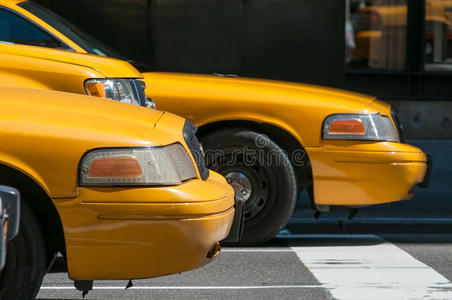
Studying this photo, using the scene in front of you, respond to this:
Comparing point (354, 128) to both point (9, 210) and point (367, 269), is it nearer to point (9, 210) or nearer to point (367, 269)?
point (367, 269)

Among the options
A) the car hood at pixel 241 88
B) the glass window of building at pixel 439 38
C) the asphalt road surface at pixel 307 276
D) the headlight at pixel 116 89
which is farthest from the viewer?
the glass window of building at pixel 439 38

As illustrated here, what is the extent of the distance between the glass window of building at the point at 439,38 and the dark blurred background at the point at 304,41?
0.01m

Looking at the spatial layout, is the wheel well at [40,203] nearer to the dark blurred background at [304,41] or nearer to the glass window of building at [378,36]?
the dark blurred background at [304,41]

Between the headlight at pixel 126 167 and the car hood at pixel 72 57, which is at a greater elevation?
the car hood at pixel 72 57

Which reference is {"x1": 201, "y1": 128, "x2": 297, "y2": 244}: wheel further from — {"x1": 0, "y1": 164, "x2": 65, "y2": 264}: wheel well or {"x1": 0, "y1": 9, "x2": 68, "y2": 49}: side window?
{"x1": 0, "y1": 164, "x2": 65, "y2": 264}: wheel well

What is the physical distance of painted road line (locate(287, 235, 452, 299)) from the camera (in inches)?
232

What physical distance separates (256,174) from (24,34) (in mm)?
2104

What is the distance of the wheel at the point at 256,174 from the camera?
7.45m

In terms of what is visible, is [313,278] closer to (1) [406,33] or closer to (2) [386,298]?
(2) [386,298]

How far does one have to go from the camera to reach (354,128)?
744 centimetres

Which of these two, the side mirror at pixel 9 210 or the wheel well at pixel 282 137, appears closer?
the side mirror at pixel 9 210

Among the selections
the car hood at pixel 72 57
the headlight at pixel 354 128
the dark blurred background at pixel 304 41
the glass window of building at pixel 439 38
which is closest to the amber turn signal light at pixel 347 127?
the headlight at pixel 354 128

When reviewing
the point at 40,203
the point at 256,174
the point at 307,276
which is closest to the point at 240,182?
the point at 256,174

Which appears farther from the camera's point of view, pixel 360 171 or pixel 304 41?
pixel 304 41
